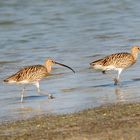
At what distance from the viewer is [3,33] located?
30.1 meters

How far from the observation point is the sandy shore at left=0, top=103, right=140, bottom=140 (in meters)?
11.0

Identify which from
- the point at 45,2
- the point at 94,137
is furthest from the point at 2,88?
the point at 45,2

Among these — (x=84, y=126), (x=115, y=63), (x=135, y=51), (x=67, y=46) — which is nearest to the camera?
(x=84, y=126)

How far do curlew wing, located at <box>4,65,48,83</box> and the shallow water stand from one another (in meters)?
0.32

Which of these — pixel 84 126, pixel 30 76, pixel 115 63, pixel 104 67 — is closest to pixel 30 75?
pixel 30 76

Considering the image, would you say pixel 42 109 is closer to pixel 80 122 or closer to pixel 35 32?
pixel 80 122

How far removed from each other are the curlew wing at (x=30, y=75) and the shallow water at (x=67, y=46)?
32 centimetres

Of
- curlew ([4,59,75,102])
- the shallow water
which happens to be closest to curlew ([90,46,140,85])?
the shallow water

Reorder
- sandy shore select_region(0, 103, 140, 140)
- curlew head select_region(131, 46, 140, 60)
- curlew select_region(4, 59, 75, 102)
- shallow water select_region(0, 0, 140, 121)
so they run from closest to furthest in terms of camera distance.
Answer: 1. sandy shore select_region(0, 103, 140, 140)
2. shallow water select_region(0, 0, 140, 121)
3. curlew select_region(4, 59, 75, 102)
4. curlew head select_region(131, 46, 140, 60)

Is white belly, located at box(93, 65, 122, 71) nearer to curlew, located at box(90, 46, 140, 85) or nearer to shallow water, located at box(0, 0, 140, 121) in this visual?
curlew, located at box(90, 46, 140, 85)

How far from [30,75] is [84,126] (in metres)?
5.56

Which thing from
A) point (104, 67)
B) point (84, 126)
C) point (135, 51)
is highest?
point (135, 51)

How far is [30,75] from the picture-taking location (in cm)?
1720

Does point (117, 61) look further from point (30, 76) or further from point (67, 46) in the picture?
point (67, 46)
